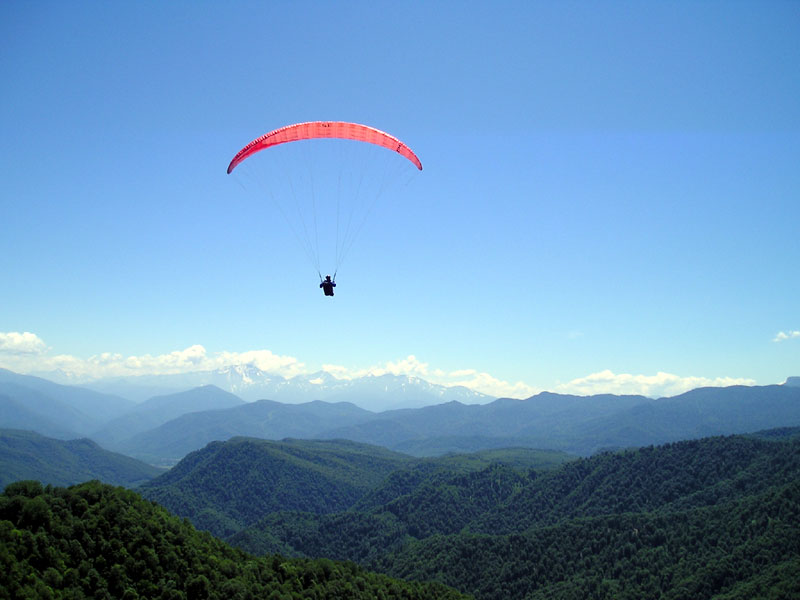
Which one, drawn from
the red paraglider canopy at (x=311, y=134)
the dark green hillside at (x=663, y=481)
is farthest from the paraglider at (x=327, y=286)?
the dark green hillside at (x=663, y=481)

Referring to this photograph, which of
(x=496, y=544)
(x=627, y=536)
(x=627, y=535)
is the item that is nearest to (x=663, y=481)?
(x=627, y=535)

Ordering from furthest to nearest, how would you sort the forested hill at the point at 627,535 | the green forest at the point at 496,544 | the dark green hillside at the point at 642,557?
the forested hill at the point at 627,535 → the dark green hillside at the point at 642,557 → the green forest at the point at 496,544

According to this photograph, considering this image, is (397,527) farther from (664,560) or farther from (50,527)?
(50,527)

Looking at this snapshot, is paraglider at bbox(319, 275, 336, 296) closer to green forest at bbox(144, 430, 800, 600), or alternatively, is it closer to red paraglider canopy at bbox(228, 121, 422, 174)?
red paraglider canopy at bbox(228, 121, 422, 174)

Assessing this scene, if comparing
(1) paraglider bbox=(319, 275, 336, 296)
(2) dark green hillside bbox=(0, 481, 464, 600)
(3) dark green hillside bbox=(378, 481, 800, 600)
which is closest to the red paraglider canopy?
(1) paraglider bbox=(319, 275, 336, 296)

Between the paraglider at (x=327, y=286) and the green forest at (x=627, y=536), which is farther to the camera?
the green forest at (x=627, y=536)

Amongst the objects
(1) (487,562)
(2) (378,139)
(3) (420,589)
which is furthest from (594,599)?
(2) (378,139)

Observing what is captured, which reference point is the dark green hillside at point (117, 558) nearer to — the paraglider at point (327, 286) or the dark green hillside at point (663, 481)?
the paraglider at point (327, 286)

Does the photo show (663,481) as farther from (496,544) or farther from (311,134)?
(311,134)
